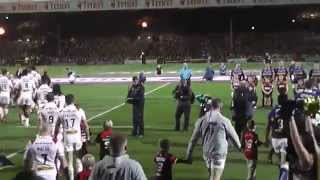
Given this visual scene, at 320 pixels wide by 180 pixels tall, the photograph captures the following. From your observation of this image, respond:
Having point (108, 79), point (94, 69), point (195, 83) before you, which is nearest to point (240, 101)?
point (195, 83)

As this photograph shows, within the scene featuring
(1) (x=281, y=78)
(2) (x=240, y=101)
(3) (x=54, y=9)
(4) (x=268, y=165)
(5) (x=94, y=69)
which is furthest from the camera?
(3) (x=54, y=9)

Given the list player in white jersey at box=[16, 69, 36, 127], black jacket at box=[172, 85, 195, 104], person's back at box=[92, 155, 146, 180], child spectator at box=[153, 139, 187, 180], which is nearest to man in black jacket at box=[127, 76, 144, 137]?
black jacket at box=[172, 85, 195, 104]

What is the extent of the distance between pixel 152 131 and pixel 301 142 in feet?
52.0

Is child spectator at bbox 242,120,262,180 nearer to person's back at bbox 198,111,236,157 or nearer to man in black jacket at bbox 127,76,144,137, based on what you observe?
person's back at bbox 198,111,236,157

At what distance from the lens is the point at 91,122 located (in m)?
25.0

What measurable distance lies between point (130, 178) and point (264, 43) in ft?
212

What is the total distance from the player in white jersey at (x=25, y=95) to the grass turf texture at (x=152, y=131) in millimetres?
568

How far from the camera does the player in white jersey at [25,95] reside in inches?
965

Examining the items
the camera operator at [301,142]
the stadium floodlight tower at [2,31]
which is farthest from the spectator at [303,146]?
the stadium floodlight tower at [2,31]

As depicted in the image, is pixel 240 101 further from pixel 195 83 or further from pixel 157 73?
pixel 157 73

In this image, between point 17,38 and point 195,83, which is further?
point 17,38

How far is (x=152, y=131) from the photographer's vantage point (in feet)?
74.7

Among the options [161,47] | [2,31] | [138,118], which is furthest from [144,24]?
[138,118]

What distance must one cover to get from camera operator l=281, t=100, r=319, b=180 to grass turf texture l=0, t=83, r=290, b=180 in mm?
7633
